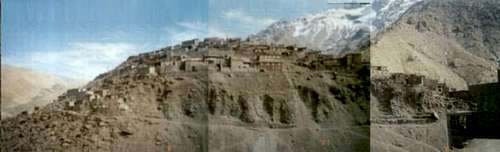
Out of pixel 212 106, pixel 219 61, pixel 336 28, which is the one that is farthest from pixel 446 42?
pixel 212 106

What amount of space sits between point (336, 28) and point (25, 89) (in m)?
2.76

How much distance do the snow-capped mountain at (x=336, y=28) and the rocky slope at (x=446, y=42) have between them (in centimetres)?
14

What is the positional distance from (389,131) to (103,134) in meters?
2.61

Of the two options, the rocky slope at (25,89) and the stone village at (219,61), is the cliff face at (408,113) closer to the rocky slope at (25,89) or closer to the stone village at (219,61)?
the stone village at (219,61)

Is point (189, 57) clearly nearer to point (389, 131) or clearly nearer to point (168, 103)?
point (168, 103)

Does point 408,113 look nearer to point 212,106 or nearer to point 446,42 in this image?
point 446,42

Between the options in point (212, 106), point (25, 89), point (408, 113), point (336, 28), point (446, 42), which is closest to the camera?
point (25, 89)

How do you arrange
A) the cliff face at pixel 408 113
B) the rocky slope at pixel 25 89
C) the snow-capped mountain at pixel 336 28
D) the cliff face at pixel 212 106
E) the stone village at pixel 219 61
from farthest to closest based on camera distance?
the cliff face at pixel 408 113
the snow-capped mountain at pixel 336 28
the stone village at pixel 219 61
the cliff face at pixel 212 106
the rocky slope at pixel 25 89

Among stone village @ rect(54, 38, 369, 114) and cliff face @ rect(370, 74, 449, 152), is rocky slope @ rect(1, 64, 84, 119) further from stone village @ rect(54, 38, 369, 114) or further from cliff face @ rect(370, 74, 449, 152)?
cliff face @ rect(370, 74, 449, 152)

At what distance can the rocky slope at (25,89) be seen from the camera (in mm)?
4934

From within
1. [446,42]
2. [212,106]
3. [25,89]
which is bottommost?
[212,106]

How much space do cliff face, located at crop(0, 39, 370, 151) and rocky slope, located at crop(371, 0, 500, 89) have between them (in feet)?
1.39

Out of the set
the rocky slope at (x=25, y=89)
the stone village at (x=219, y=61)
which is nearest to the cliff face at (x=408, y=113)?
the stone village at (x=219, y=61)

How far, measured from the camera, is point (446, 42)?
6070mm
